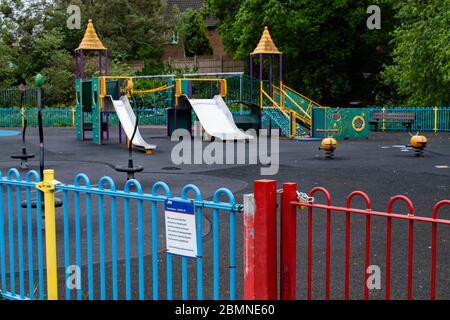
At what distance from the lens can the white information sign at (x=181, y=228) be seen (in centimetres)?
425

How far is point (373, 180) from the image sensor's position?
12867 mm

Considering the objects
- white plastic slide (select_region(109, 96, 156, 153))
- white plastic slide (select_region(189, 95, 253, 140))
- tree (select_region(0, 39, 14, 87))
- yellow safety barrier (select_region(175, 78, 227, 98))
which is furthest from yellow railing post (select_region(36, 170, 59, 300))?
tree (select_region(0, 39, 14, 87))

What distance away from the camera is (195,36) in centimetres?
5059

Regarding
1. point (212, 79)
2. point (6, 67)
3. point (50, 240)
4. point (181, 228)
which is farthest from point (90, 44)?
point (181, 228)

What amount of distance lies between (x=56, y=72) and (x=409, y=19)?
64.0ft

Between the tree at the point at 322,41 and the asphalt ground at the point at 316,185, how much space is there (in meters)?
9.91

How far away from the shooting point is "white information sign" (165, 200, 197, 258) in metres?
4.25

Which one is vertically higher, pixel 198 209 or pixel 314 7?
pixel 314 7

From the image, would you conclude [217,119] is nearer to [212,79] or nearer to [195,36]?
[212,79]

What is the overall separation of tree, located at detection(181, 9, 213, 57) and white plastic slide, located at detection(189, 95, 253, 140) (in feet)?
84.7

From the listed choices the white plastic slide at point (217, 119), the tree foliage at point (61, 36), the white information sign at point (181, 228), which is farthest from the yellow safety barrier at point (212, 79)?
the white information sign at point (181, 228)

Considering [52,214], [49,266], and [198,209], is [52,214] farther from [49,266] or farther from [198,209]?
[198,209]

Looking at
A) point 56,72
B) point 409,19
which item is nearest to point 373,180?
point 409,19

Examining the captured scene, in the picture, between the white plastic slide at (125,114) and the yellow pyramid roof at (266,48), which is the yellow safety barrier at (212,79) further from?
the yellow pyramid roof at (266,48)
